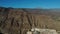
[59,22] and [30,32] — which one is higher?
[59,22]

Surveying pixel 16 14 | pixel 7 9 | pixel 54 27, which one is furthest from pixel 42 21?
pixel 7 9

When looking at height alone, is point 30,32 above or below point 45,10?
below

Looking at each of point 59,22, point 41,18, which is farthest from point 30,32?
→ point 59,22

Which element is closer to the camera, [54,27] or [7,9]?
[54,27]

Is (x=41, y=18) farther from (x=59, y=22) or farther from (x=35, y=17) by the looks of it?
(x=59, y=22)

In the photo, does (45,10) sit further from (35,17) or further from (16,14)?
(16,14)

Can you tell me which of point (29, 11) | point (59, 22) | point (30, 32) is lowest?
point (30, 32)
